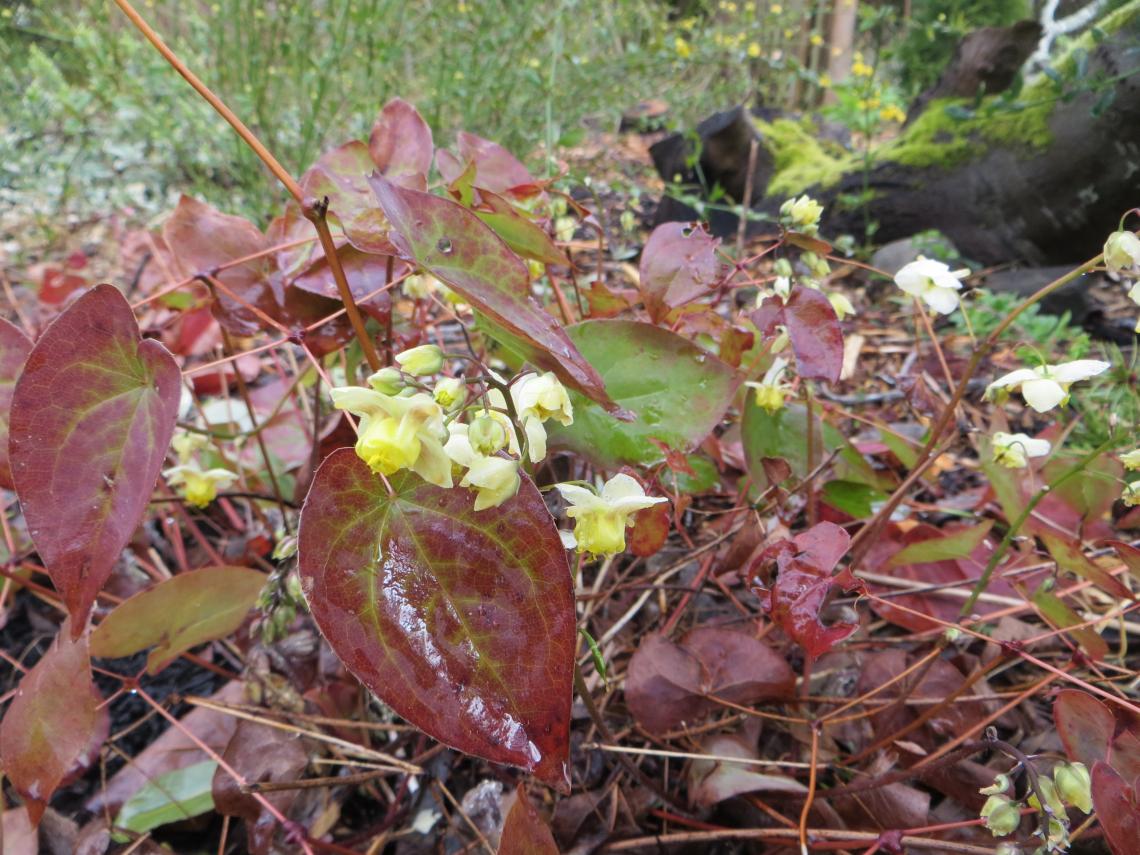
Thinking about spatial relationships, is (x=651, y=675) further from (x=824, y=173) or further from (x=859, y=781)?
(x=824, y=173)

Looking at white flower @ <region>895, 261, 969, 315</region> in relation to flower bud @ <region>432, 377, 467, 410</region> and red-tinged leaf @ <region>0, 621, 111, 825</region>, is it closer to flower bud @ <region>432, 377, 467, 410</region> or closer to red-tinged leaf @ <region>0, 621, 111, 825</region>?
flower bud @ <region>432, 377, 467, 410</region>

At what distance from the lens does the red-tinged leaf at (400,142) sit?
796 millimetres

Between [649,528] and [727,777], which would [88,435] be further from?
[727,777]

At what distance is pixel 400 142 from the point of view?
82 cm

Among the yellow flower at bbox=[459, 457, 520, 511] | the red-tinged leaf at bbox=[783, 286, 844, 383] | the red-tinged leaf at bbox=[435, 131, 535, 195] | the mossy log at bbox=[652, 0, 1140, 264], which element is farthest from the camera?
the mossy log at bbox=[652, 0, 1140, 264]

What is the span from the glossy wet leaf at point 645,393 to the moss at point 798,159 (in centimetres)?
216

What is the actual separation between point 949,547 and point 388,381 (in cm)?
63

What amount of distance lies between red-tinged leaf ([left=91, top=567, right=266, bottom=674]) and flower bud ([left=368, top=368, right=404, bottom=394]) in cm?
37

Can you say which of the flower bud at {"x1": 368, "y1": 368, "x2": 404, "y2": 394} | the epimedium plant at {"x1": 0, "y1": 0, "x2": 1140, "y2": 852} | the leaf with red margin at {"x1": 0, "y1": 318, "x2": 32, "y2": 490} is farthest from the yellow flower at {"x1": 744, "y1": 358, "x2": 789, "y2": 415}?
the leaf with red margin at {"x1": 0, "y1": 318, "x2": 32, "y2": 490}

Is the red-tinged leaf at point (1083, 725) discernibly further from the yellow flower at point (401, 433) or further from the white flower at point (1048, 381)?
the yellow flower at point (401, 433)

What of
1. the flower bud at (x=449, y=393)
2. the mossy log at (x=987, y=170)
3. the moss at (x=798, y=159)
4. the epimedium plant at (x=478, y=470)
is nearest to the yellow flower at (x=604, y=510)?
the epimedium plant at (x=478, y=470)

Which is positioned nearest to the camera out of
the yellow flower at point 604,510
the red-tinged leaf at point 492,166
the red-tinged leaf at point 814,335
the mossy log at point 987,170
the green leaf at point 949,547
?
the yellow flower at point 604,510

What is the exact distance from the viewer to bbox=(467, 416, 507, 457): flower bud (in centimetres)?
44

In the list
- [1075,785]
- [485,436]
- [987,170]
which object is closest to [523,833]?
[485,436]
